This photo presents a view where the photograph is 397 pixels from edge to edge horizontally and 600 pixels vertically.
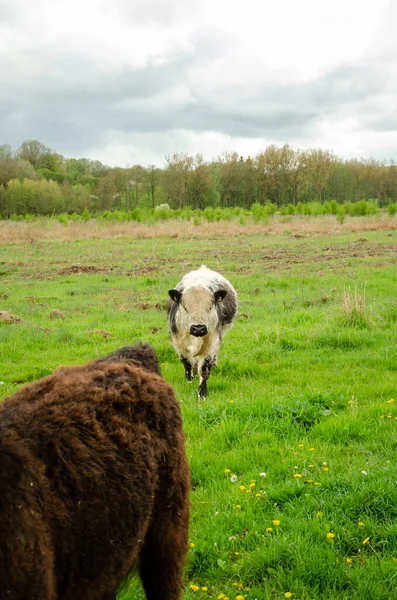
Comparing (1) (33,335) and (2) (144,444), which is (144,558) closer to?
(2) (144,444)

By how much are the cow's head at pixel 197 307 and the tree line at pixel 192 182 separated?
5434 centimetres

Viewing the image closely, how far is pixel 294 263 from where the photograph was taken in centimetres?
2067

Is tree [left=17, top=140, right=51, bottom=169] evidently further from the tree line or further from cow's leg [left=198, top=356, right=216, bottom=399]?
cow's leg [left=198, top=356, right=216, bottom=399]

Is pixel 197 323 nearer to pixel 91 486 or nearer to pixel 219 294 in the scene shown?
pixel 219 294

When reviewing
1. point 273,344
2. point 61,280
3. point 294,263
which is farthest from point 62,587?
point 294,263

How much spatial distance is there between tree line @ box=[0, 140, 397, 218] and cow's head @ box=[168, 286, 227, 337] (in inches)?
2139

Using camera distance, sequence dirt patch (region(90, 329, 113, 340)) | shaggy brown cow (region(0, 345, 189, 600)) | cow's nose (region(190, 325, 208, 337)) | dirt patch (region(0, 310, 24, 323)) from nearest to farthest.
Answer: shaggy brown cow (region(0, 345, 189, 600)), cow's nose (region(190, 325, 208, 337)), dirt patch (region(90, 329, 113, 340)), dirt patch (region(0, 310, 24, 323))

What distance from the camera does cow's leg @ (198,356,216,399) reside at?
7.68 meters

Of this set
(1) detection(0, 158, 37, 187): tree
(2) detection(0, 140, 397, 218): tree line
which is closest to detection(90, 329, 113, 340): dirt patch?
(2) detection(0, 140, 397, 218): tree line

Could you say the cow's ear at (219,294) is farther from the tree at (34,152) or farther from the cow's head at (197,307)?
the tree at (34,152)

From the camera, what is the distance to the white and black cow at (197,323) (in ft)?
26.9

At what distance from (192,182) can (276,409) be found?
64.1 m

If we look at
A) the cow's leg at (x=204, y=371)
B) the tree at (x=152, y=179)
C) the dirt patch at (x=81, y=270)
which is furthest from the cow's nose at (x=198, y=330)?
the tree at (x=152, y=179)

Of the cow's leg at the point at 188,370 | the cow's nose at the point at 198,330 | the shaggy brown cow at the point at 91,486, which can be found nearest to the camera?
the shaggy brown cow at the point at 91,486
